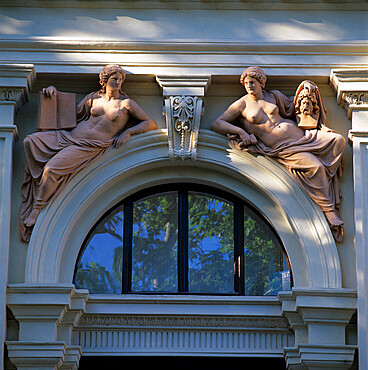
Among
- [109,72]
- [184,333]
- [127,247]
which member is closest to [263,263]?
[184,333]

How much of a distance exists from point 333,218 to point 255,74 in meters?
2.02

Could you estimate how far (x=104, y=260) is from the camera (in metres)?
12.6

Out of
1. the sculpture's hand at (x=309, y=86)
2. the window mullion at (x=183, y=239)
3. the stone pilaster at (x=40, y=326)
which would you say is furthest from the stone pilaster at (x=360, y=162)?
the stone pilaster at (x=40, y=326)

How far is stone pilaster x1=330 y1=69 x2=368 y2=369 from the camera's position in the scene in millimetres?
11625

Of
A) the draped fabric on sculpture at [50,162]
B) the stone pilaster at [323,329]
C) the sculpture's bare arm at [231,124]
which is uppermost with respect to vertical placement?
the sculpture's bare arm at [231,124]

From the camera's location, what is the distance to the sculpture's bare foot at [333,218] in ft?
39.6

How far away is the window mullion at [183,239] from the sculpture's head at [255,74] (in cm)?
166

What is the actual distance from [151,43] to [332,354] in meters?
4.41

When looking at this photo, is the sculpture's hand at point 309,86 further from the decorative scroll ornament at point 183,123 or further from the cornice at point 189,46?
the decorative scroll ornament at point 183,123

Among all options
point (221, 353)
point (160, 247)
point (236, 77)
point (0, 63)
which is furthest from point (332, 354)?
point (0, 63)

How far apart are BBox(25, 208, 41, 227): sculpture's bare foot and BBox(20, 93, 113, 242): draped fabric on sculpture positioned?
5 cm

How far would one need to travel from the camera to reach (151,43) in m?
12.6

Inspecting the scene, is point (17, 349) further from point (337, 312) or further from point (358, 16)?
point (358, 16)

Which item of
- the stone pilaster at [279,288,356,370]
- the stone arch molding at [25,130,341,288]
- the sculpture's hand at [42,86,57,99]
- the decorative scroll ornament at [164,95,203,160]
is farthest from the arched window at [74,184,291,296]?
the sculpture's hand at [42,86,57,99]
